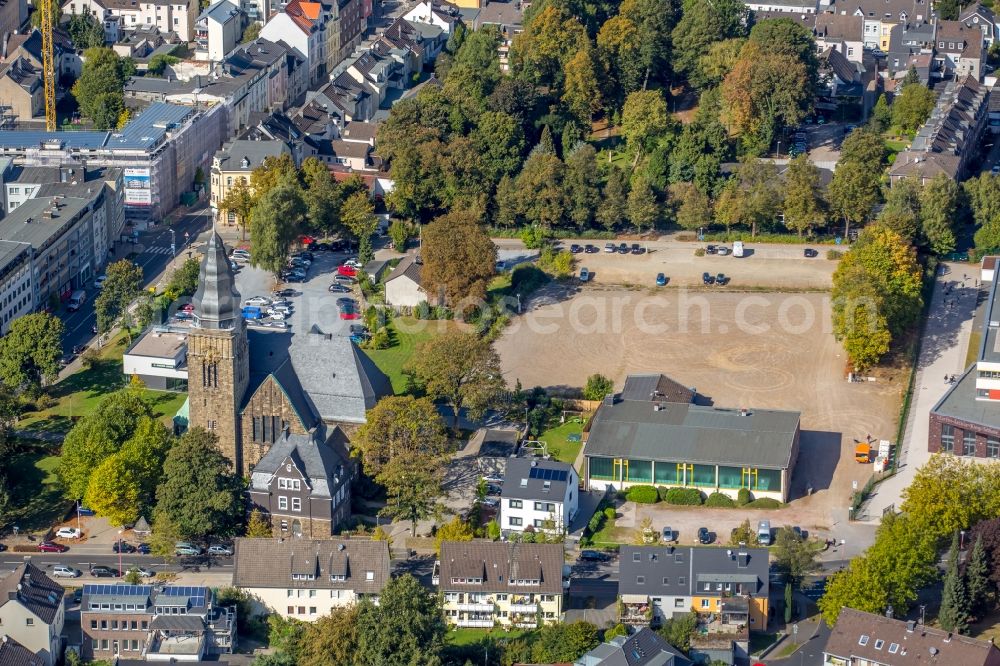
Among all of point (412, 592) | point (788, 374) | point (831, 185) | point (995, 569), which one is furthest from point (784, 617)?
point (831, 185)

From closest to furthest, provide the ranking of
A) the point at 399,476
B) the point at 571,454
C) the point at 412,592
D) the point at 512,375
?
the point at 412,592, the point at 399,476, the point at 571,454, the point at 512,375

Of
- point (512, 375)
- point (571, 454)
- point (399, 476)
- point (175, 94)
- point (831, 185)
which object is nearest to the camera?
point (399, 476)

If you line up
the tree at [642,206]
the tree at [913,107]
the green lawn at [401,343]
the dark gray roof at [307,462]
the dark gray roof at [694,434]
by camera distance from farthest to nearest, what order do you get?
1. the tree at [913,107]
2. the tree at [642,206]
3. the green lawn at [401,343]
4. the dark gray roof at [694,434]
5. the dark gray roof at [307,462]

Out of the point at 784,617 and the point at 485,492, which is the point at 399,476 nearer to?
the point at 485,492

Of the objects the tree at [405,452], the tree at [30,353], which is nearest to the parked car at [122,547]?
the tree at [405,452]

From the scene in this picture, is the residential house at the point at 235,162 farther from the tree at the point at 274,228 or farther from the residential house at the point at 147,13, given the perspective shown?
the residential house at the point at 147,13

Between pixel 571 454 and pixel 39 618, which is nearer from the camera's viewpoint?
pixel 39 618

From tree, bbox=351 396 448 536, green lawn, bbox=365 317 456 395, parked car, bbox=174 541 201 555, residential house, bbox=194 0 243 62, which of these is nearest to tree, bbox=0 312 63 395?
green lawn, bbox=365 317 456 395

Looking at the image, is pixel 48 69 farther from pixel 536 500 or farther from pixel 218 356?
pixel 536 500
